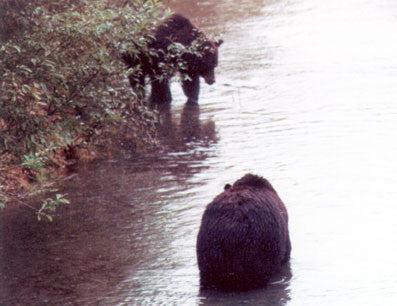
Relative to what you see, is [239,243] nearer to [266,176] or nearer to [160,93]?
[266,176]

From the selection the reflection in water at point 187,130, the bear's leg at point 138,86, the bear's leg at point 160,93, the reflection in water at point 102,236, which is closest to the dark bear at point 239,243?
the reflection in water at point 102,236

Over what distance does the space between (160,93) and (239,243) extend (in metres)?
7.52

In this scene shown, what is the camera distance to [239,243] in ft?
19.8

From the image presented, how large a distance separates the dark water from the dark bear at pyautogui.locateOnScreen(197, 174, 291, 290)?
12 centimetres

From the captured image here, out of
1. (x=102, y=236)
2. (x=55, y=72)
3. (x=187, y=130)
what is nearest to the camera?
(x=55, y=72)

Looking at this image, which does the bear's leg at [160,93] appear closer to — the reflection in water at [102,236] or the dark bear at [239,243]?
the reflection in water at [102,236]

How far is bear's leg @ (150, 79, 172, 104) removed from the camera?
13180mm

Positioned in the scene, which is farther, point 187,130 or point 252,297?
point 187,130

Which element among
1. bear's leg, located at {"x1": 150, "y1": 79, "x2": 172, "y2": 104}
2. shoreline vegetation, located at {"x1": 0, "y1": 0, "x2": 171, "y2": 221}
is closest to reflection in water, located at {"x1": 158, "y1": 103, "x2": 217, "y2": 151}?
bear's leg, located at {"x1": 150, "y1": 79, "x2": 172, "y2": 104}

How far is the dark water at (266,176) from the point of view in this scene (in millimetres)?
6418

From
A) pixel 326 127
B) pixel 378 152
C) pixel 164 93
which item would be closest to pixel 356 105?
pixel 326 127

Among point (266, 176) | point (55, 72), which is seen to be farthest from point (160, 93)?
point (55, 72)

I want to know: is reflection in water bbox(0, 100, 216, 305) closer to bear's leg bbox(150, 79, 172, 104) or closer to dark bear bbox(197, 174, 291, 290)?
dark bear bbox(197, 174, 291, 290)

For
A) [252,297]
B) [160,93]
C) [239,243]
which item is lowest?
[252,297]
